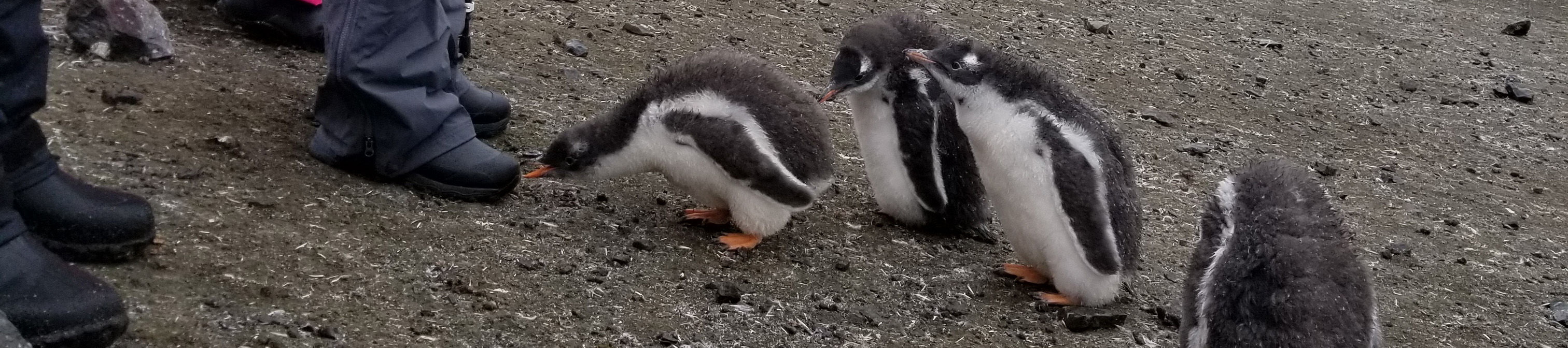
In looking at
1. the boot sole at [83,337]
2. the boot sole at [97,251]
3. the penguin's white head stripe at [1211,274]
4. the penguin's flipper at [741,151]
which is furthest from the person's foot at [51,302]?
the penguin's white head stripe at [1211,274]

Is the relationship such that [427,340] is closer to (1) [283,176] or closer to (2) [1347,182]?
(1) [283,176]

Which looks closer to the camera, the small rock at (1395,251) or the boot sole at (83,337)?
the boot sole at (83,337)

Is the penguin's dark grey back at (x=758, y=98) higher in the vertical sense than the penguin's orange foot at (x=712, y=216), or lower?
higher

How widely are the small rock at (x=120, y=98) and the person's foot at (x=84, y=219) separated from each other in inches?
32.5

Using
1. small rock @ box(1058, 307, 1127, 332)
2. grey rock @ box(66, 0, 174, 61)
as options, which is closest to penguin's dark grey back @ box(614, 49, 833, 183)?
small rock @ box(1058, 307, 1127, 332)

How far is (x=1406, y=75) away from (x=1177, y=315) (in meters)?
3.42

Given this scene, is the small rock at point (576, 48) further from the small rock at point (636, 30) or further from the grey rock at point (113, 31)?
the grey rock at point (113, 31)

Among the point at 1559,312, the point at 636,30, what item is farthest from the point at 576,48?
the point at 1559,312

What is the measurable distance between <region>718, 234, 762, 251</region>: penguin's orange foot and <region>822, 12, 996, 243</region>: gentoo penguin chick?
466mm

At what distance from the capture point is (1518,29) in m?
6.65

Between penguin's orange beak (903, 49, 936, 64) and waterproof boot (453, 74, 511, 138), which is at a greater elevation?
penguin's orange beak (903, 49, 936, 64)

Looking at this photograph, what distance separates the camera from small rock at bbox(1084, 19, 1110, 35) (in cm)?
578

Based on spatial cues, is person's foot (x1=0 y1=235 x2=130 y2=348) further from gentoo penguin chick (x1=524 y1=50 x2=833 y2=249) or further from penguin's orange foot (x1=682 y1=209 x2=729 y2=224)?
penguin's orange foot (x1=682 y1=209 x2=729 y2=224)

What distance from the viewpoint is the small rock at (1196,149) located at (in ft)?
14.3
